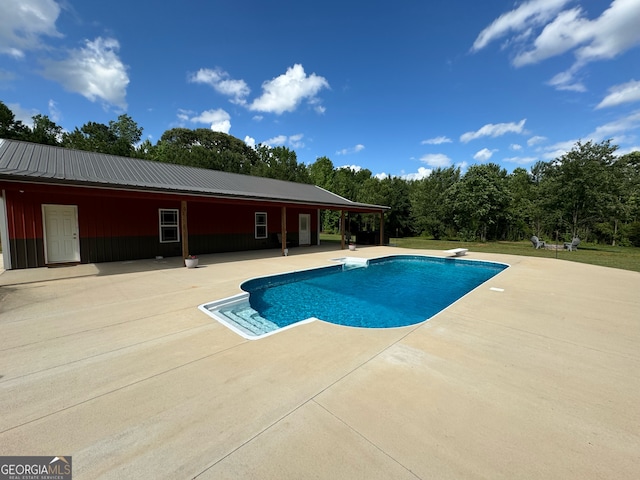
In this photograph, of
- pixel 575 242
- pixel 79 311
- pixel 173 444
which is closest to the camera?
pixel 173 444

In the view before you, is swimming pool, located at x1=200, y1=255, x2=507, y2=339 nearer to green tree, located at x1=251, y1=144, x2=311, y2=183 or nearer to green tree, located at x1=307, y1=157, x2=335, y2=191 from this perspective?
green tree, located at x1=251, y1=144, x2=311, y2=183

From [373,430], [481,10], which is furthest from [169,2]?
[373,430]

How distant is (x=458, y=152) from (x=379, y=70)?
1533cm

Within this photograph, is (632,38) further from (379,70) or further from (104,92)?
(104,92)

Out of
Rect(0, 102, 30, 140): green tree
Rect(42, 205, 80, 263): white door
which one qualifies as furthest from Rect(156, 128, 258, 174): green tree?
Rect(42, 205, 80, 263): white door

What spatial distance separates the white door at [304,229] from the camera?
16.0 meters

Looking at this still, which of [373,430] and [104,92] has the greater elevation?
[104,92]

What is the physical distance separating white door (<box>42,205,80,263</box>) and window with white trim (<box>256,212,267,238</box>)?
696 centimetres

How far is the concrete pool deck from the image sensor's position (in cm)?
168

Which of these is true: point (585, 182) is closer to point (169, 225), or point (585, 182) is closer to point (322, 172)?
point (169, 225)

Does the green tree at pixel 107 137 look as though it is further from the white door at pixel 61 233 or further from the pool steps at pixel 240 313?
the pool steps at pixel 240 313

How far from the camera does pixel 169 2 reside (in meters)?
9.20

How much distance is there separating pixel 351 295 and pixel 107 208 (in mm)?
9133

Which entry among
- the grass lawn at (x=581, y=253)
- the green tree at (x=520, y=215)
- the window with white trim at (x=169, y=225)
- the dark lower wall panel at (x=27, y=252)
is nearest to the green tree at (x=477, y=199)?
the green tree at (x=520, y=215)
